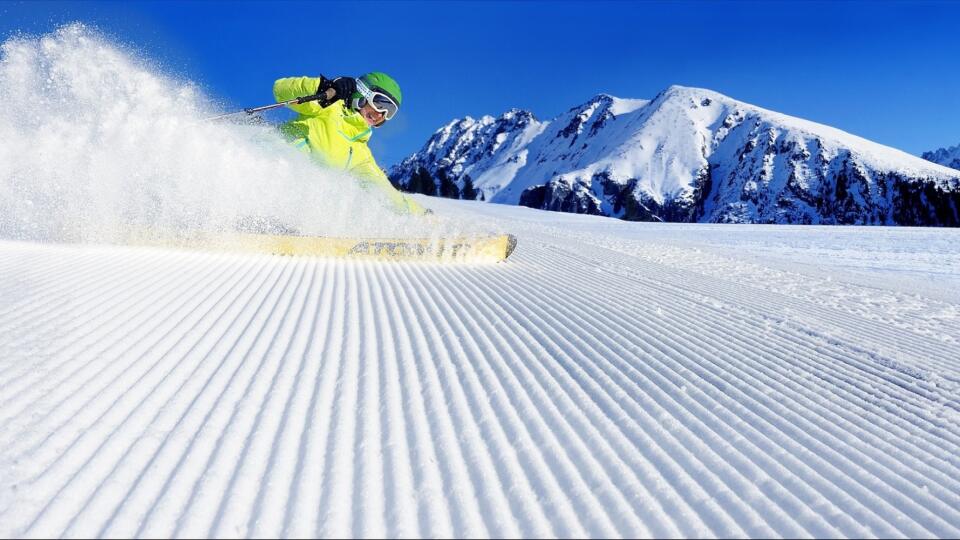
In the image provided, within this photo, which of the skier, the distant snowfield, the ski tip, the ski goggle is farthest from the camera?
the ski goggle

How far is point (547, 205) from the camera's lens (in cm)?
14825

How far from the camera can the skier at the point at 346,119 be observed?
6754 mm

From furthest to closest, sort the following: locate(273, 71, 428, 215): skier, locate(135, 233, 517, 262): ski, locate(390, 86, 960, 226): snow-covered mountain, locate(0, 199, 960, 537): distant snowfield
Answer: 1. locate(390, 86, 960, 226): snow-covered mountain
2. locate(273, 71, 428, 215): skier
3. locate(135, 233, 517, 262): ski
4. locate(0, 199, 960, 537): distant snowfield

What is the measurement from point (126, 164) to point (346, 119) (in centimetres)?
237

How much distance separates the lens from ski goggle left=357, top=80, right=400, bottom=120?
6910 mm

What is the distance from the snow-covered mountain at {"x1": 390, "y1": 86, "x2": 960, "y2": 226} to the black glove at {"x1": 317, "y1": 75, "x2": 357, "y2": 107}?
117 meters

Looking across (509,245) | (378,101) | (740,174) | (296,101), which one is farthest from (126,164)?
(740,174)

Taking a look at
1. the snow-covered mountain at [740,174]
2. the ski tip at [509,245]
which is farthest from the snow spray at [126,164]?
the snow-covered mountain at [740,174]

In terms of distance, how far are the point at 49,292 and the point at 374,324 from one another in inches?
65.1

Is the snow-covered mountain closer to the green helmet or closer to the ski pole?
the green helmet

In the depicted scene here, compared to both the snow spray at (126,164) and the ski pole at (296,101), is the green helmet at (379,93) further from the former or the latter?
the snow spray at (126,164)

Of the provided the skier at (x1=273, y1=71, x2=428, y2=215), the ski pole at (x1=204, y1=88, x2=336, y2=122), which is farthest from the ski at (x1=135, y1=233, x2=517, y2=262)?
the ski pole at (x1=204, y1=88, x2=336, y2=122)

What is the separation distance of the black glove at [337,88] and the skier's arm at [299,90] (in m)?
0.10

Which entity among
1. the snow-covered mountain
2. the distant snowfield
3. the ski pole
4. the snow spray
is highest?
the snow-covered mountain
